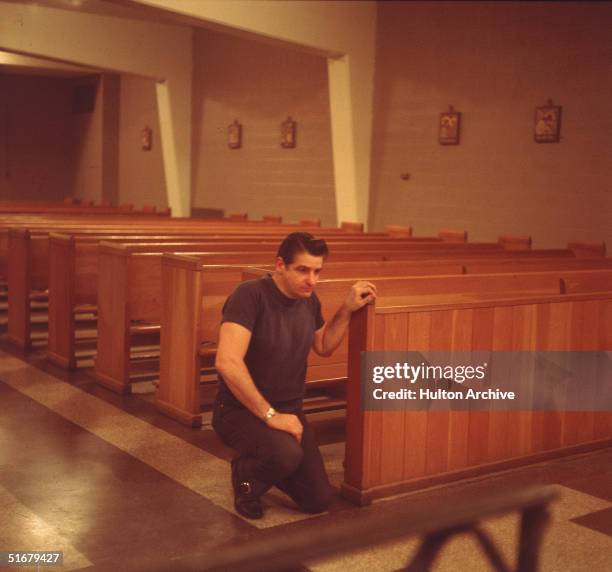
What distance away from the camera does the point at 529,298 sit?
13.4 feet

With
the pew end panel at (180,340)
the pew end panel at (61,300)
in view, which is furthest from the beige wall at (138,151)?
the pew end panel at (180,340)

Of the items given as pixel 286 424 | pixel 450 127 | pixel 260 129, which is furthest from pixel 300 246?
pixel 260 129

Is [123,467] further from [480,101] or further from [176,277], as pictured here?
[480,101]

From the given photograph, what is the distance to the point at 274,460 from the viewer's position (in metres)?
3.30

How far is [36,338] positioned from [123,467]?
10.9 feet

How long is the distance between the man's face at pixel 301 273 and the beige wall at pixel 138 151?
13.0 m

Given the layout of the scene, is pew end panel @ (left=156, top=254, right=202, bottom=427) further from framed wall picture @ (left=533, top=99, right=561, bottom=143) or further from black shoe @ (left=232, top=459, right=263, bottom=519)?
framed wall picture @ (left=533, top=99, right=561, bottom=143)

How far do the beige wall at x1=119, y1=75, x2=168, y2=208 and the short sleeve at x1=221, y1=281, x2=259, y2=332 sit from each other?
12.9 m

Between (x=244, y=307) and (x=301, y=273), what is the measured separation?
26 cm

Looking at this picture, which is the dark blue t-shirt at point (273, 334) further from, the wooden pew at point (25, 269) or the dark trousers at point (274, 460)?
the wooden pew at point (25, 269)

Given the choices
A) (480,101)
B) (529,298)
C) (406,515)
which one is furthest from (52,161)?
(406,515)

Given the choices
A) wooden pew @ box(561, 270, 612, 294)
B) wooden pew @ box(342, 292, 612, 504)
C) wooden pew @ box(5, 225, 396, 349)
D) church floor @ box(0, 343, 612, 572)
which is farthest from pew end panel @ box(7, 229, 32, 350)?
wooden pew @ box(561, 270, 612, 294)

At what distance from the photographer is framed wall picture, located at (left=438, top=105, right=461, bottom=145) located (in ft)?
32.9

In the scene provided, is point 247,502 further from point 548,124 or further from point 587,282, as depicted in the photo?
point 548,124
